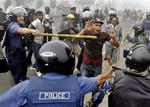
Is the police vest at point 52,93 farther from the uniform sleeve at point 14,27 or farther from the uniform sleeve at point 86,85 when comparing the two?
the uniform sleeve at point 14,27

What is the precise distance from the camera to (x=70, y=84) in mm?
2494

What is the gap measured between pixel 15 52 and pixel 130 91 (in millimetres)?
2840

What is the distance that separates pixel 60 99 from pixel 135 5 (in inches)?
2591

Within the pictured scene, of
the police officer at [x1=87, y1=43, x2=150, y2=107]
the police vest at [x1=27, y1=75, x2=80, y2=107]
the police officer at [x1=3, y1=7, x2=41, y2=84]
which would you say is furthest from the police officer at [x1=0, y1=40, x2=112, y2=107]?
the police officer at [x1=3, y1=7, x2=41, y2=84]

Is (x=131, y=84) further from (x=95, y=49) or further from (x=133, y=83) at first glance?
(x=95, y=49)

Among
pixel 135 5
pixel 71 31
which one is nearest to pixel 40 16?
pixel 71 31

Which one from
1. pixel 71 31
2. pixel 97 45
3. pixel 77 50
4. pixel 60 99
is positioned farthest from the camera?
pixel 77 50

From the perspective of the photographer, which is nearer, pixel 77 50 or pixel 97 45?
pixel 97 45

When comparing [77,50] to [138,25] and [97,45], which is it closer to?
[138,25]

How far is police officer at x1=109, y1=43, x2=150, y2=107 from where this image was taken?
9.36ft

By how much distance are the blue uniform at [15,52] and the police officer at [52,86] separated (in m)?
2.62

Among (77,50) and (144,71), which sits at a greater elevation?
(144,71)

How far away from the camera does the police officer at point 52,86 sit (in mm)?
2408

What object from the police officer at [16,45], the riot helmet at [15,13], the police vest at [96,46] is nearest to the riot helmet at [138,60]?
the police vest at [96,46]
